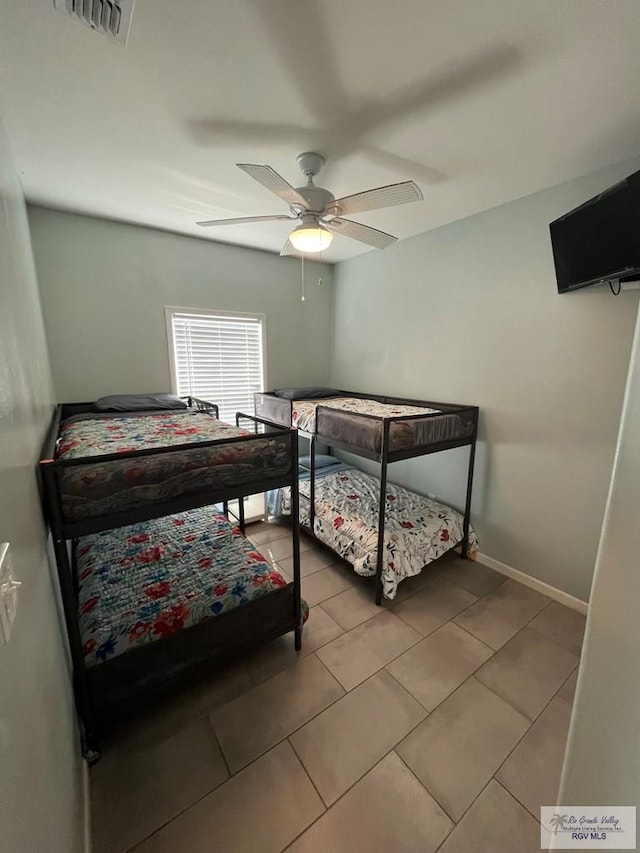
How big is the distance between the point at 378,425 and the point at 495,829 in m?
1.75

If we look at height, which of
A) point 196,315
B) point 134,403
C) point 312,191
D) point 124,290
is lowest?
point 134,403

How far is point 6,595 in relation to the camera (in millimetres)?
564

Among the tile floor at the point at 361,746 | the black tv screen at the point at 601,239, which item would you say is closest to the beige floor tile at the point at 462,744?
the tile floor at the point at 361,746

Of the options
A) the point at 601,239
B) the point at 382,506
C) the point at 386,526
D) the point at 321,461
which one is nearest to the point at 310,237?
the point at 601,239

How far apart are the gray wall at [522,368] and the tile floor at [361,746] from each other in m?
0.61

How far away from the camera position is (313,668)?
5.80 ft

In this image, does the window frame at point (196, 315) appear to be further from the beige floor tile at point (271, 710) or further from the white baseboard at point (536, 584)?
the white baseboard at point (536, 584)

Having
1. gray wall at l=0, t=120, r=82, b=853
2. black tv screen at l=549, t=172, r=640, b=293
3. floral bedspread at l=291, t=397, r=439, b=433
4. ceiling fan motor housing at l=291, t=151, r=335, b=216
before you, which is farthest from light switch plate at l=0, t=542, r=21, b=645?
black tv screen at l=549, t=172, r=640, b=293

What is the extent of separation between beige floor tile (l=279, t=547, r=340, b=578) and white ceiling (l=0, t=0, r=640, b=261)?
107 inches

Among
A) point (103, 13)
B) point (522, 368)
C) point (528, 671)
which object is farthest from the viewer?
point (522, 368)

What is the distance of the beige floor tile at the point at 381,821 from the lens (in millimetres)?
1121

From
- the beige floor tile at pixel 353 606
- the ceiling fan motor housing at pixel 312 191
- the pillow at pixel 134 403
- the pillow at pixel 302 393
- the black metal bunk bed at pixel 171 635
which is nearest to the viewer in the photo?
the black metal bunk bed at pixel 171 635

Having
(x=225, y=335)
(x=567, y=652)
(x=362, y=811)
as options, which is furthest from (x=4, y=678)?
(x=225, y=335)

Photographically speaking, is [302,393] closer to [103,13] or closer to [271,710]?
[271,710]
